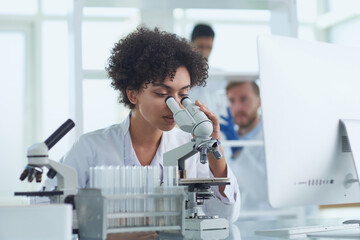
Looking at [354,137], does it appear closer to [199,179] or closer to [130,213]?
[199,179]

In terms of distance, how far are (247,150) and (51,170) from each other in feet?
10.3

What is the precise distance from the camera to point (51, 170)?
4.60 ft

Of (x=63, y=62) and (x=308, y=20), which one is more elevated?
(x=308, y=20)

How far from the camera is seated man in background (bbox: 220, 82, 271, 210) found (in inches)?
170

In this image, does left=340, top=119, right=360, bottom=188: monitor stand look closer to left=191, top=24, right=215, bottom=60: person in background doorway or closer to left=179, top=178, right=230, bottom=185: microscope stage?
left=179, top=178, right=230, bottom=185: microscope stage

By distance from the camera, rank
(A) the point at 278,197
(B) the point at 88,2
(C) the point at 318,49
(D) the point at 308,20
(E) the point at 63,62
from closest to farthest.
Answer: (A) the point at 278,197, (C) the point at 318,49, (B) the point at 88,2, (E) the point at 63,62, (D) the point at 308,20

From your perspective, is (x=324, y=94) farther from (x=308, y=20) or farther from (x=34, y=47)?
(x=308, y=20)

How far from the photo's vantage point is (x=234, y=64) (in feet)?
18.4

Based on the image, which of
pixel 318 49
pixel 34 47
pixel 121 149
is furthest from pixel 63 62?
pixel 318 49

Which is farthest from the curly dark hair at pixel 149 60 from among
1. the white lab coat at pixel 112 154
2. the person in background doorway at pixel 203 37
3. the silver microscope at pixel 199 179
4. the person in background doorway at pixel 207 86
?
the person in background doorway at pixel 203 37

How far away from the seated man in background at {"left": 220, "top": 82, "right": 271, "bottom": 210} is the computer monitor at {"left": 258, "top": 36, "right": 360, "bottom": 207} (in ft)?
8.61

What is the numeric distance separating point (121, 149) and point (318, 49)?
0.84 meters

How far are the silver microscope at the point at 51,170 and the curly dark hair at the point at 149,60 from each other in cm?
66

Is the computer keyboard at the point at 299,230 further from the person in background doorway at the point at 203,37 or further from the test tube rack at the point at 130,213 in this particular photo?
the person in background doorway at the point at 203,37
